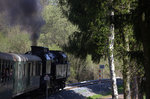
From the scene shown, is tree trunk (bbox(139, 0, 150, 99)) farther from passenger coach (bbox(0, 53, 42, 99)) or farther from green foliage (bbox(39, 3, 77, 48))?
green foliage (bbox(39, 3, 77, 48))

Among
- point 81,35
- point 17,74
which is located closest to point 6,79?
point 17,74

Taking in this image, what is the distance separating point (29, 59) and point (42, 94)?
21.7 ft

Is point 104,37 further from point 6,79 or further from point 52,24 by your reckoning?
point 52,24

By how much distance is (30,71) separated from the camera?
55.1 feet

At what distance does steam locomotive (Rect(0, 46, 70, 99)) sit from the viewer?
12.5m

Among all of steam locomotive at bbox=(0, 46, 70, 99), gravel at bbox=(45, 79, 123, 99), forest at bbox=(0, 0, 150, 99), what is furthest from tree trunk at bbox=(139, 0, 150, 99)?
gravel at bbox=(45, 79, 123, 99)

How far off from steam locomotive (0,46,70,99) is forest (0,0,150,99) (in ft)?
6.32

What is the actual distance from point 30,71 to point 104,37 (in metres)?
4.91

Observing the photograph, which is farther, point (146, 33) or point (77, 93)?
point (77, 93)

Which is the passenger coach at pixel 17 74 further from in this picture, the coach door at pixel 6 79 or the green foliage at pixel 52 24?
the green foliage at pixel 52 24

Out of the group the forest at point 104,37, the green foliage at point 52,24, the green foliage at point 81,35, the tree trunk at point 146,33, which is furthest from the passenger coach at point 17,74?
the green foliage at point 52,24

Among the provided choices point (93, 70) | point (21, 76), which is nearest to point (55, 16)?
point (93, 70)

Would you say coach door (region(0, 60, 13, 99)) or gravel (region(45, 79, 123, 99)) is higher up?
coach door (region(0, 60, 13, 99))

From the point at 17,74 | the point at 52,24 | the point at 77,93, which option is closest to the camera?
the point at 17,74
